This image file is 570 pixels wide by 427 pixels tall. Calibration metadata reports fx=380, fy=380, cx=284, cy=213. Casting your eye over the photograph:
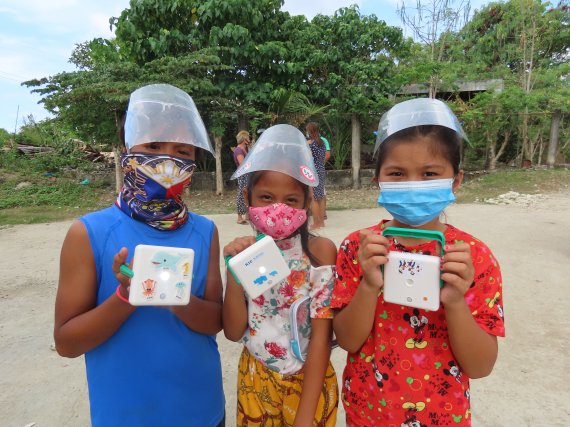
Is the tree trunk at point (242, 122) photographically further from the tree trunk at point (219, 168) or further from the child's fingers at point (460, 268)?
the child's fingers at point (460, 268)

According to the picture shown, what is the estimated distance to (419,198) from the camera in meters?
1.26

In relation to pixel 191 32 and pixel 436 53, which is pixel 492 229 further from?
pixel 436 53

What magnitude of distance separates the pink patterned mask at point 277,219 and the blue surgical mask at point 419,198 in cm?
36

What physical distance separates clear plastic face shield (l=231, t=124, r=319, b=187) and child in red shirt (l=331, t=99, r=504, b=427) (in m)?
0.30

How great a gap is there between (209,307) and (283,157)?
66 cm

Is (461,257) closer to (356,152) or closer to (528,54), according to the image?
(356,152)

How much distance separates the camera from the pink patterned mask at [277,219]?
Answer: 1.47 m

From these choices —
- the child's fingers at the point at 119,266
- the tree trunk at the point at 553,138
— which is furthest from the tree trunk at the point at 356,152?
the child's fingers at the point at 119,266

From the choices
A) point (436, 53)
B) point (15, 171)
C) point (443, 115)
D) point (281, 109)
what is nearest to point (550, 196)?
point (281, 109)

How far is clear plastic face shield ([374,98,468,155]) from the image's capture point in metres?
1.34

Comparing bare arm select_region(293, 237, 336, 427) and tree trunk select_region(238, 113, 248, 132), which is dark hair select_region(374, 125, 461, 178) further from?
tree trunk select_region(238, 113, 248, 132)

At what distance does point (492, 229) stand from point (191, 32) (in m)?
9.38

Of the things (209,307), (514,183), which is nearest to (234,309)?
(209,307)

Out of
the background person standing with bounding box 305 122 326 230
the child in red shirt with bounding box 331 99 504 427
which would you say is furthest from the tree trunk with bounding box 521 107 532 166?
the child in red shirt with bounding box 331 99 504 427
